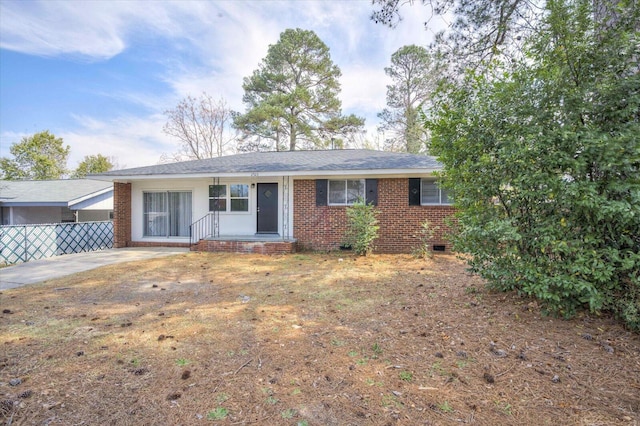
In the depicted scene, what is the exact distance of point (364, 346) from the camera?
10.0 ft

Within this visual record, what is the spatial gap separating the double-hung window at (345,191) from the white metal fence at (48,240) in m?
9.51

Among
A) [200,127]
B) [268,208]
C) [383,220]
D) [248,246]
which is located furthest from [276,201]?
[200,127]

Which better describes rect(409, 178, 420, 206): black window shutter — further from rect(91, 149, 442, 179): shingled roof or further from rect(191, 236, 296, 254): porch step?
rect(191, 236, 296, 254): porch step

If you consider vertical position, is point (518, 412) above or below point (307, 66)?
below

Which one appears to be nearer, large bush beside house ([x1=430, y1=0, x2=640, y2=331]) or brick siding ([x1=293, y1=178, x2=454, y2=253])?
large bush beside house ([x1=430, y1=0, x2=640, y2=331])

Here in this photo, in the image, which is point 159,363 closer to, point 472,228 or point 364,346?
point 364,346

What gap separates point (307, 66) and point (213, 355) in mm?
19826

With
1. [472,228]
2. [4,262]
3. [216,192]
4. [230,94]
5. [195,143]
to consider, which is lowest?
[4,262]

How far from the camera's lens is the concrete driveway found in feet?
21.2

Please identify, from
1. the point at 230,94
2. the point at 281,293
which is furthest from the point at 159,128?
the point at 281,293

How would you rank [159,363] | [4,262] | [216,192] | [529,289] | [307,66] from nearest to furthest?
1. [159,363]
2. [529,289]
3. [4,262]
4. [216,192]
5. [307,66]

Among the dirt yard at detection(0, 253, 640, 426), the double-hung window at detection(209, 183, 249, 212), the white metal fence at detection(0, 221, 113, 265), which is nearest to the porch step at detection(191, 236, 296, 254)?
the double-hung window at detection(209, 183, 249, 212)

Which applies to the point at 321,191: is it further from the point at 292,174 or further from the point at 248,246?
the point at 248,246

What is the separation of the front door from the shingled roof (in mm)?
760
